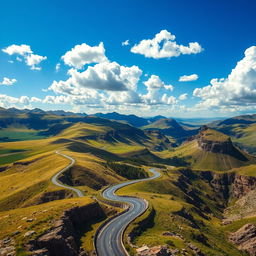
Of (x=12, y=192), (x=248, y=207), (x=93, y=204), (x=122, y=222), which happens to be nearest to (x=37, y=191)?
(x=12, y=192)

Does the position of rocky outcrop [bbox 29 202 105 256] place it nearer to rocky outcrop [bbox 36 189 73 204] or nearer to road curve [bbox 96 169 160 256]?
road curve [bbox 96 169 160 256]

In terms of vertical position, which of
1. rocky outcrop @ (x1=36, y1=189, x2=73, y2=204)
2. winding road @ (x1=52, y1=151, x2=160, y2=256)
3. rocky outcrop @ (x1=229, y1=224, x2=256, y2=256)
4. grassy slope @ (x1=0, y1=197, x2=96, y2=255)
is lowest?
rocky outcrop @ (x1=229, y1=224, x2=256, y2=256)

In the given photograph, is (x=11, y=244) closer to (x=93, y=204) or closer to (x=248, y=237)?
(x=93, y=204)

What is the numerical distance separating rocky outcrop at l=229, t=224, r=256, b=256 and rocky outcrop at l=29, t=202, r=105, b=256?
249 feet

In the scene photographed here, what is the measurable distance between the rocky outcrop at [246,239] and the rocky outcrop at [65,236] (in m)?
75.8

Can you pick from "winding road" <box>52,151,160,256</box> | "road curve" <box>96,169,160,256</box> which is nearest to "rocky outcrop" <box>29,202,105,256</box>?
"road curve" <box>96,169,160,256</box>

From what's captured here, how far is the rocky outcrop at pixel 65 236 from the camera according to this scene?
57419 mm

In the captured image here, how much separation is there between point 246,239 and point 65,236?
90883mm

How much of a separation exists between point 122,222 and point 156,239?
53.6 feet

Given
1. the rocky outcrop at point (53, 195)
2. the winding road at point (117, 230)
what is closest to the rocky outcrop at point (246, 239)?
the winding road at point (117, 230)

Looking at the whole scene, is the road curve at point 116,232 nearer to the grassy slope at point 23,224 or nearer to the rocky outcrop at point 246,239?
the grassy slope at point 23,224

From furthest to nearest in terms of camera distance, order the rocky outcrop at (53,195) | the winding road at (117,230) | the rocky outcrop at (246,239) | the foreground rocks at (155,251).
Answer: the rocky outcrop at (53,195) < the rocky outcrop at (246,239) < the winding road at (117,230) < the foreground rocks at (155,251)

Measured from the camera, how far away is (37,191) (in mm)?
140375

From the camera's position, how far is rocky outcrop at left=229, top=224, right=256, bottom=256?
99800 millimetres
